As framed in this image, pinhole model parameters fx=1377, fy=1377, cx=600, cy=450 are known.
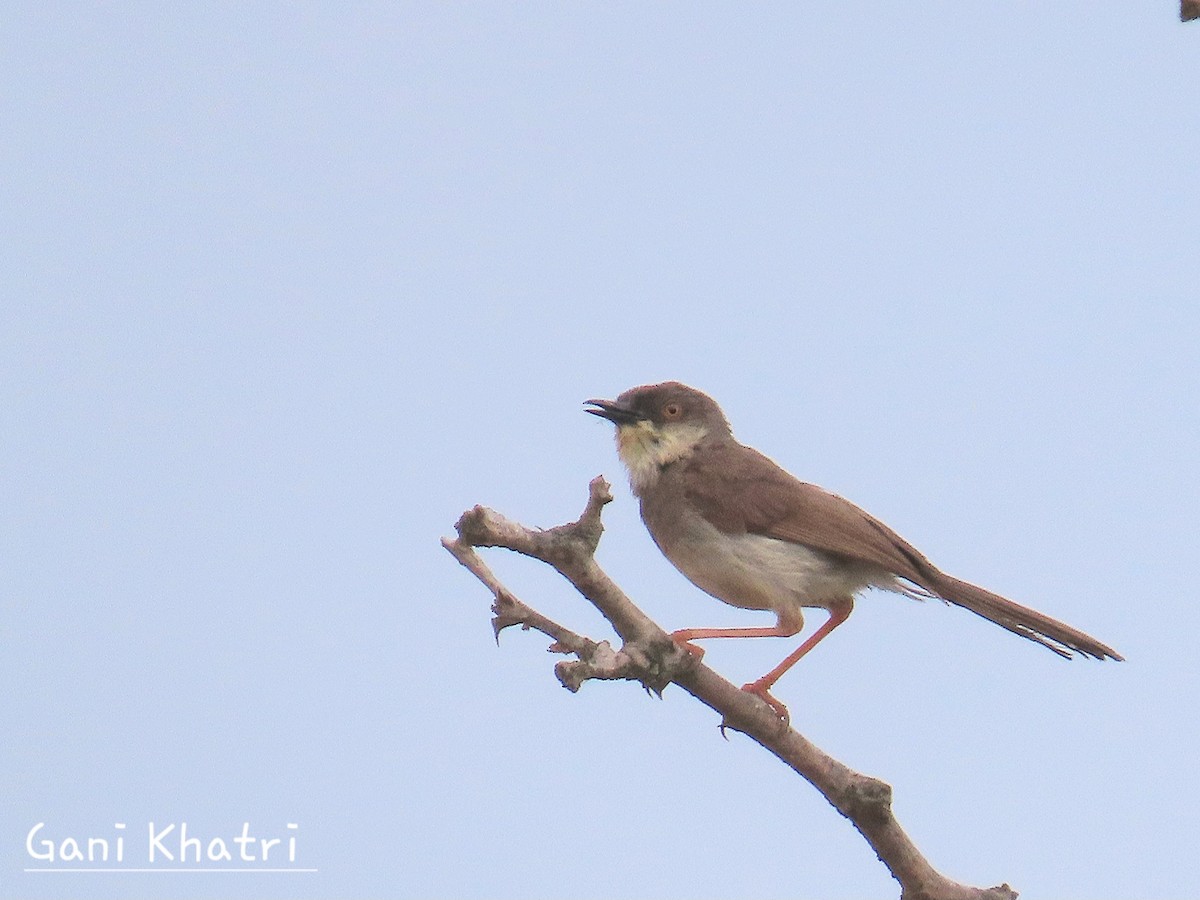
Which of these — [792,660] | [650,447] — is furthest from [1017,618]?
[650,447]

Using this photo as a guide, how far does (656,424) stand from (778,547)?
3.77 ft

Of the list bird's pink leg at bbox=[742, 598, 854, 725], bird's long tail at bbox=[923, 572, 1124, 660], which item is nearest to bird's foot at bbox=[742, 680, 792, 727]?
bird's pink leg at bbox=[742, 598, 854, 725]

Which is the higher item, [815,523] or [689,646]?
[815,523]

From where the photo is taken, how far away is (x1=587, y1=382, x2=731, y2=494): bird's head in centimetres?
751

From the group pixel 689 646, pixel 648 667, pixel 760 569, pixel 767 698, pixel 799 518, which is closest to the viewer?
pixel 648 667

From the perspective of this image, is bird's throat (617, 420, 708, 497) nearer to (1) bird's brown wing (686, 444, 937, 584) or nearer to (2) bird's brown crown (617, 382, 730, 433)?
(2) bird's brown crown (617, 382, 730, 433)

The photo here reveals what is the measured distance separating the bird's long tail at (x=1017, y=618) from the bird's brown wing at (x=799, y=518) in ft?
0.41

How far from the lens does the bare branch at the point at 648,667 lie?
439 cm

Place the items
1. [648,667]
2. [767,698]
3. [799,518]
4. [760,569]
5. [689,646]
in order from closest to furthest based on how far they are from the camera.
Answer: [648,667], [689,646], [767,698], [760,569], [799,518]

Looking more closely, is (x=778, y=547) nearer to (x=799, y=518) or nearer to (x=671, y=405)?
(x=799, y=518)

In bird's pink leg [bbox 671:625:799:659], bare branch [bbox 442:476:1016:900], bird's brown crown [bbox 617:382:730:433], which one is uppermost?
bird's brown crown [bbox 617:382:730:433]

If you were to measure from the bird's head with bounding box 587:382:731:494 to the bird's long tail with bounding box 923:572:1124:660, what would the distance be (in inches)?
61.2

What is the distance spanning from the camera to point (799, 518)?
22.9ft

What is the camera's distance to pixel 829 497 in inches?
→ 283
